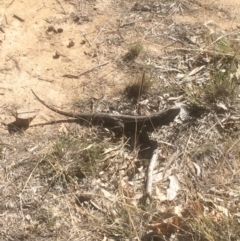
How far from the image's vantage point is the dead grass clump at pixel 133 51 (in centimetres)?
410

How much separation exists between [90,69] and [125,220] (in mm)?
1426

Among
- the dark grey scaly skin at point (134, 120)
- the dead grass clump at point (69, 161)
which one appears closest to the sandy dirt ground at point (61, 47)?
the dark grey scaly skin at point (134, 120)

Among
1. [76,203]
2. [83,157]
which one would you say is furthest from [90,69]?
[76,203]

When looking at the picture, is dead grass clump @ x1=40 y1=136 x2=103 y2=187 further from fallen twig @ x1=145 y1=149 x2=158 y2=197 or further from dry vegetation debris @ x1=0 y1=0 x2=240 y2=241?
fallen twig @ x1=145 y1=149 x2=158 y2=197

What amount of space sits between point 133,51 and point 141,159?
1.01 metres

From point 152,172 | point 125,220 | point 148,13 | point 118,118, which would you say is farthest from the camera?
point 148,13

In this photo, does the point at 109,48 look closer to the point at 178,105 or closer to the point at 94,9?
the point at 94,9

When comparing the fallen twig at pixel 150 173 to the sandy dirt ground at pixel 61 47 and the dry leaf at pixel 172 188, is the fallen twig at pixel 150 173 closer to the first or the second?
the dry leaf at pixel 172 188

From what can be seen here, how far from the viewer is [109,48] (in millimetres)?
4223

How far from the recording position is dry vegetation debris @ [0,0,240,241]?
305 cm

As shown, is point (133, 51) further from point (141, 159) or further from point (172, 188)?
point (172, 188)

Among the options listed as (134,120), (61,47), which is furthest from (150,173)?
(61,47)

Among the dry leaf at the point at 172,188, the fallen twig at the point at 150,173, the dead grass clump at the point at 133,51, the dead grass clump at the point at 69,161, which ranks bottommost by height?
the dry leaf at the point at 172,188

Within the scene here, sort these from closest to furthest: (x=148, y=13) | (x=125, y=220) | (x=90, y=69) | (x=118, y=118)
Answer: (x=125, y=220) < (x=118, y=118) < (x=90, y=69) < (x=148, y=13)
